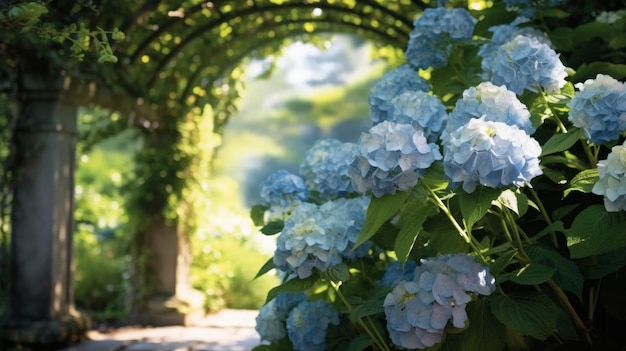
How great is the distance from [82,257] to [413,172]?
6.36 meters

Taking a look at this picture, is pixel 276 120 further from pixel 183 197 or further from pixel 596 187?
pixel 596 187

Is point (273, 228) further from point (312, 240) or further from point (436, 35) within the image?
point (436, 35)

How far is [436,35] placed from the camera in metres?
1.88

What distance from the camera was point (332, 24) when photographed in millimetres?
5445

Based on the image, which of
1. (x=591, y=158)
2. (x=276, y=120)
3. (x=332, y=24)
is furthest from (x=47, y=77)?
(x=276, y=120)

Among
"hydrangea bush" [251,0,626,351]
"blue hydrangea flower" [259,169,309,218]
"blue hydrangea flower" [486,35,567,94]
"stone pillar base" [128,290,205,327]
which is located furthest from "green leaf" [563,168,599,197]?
"stone pillar base" [128,290,205,327]

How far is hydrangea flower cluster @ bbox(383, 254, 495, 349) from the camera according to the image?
1.23 meters

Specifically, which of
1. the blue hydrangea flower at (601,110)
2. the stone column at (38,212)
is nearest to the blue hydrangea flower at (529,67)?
Answer: the blue hydrangea flower at (601,110)

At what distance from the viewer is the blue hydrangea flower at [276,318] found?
184 cm

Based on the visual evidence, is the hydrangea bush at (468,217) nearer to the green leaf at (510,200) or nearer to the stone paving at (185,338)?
the green leaf at (510,200)

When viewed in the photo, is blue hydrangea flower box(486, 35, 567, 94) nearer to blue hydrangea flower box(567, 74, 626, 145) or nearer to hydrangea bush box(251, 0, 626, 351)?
hydrangea bush box(251, 0, 626, 351)

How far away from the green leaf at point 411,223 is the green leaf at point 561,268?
252 millimetres

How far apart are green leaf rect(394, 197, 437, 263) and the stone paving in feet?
10.6

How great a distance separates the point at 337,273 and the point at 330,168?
0.42 metres
